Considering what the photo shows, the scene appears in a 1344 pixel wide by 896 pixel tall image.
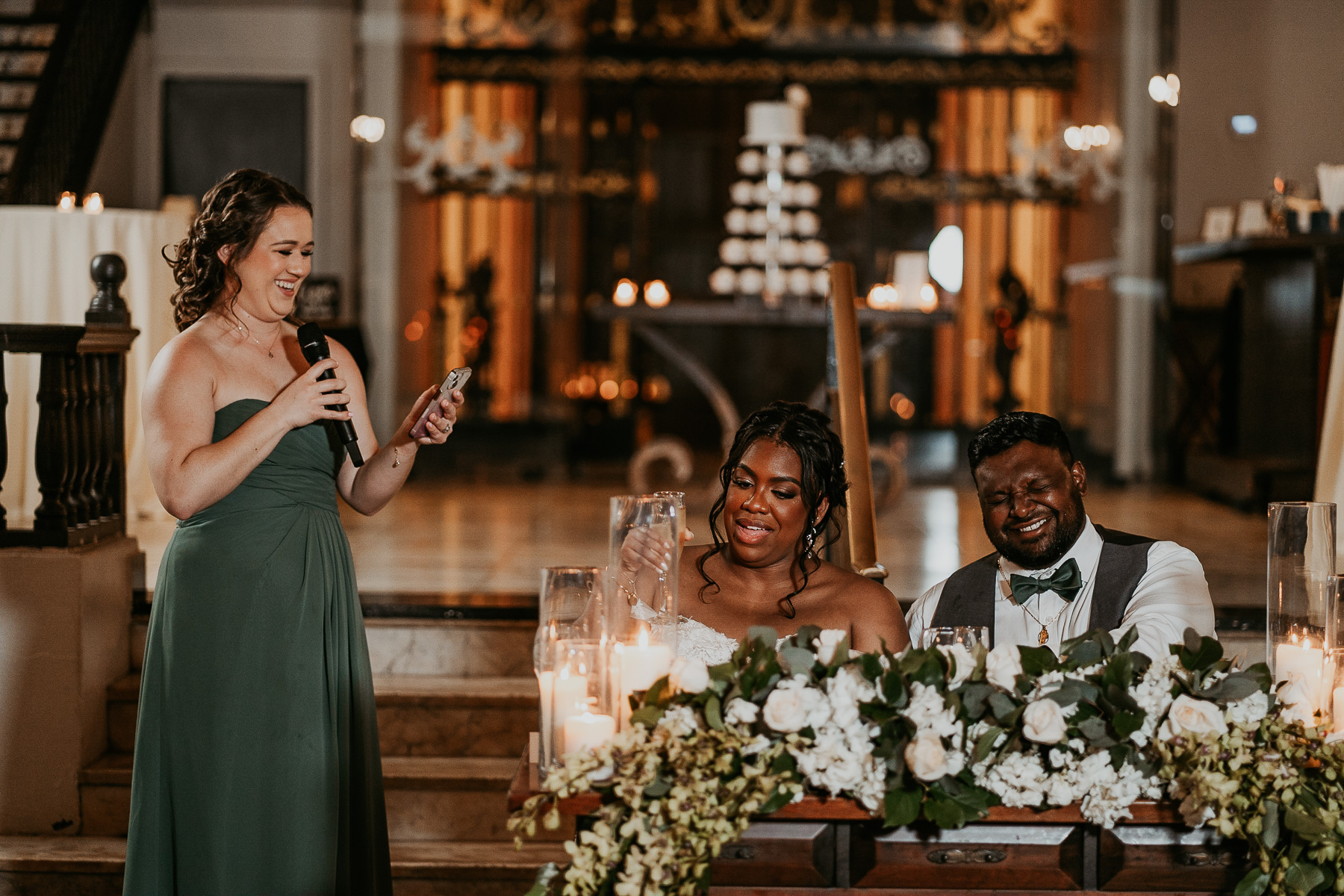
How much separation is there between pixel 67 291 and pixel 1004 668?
479 centimetres

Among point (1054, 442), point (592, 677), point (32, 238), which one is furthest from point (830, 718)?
point (32, 238)

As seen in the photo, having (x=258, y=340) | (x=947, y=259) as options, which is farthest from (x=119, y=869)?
(x=947, y=259)

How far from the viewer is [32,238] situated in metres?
5.61

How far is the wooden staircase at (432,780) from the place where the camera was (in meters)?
3.66

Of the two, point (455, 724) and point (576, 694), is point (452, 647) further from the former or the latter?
point (576, 694)

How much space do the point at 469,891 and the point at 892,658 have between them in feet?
6.87

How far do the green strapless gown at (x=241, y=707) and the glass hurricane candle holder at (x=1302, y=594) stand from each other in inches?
66.8

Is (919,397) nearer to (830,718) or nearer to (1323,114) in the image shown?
(1323,114)

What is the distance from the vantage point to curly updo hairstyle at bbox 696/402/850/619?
2.64m

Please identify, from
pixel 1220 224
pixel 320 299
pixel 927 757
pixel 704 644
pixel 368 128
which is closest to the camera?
pixel 927 757

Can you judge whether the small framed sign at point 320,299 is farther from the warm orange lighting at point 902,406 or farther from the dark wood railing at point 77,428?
the warm orange lighting at point 902,406

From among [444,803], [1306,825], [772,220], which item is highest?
[772,220]

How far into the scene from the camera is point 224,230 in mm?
2492

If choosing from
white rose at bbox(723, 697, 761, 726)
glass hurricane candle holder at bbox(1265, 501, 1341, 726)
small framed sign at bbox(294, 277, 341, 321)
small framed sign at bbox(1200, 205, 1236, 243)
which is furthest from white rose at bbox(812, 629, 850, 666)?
small framed sign at bbox(1200, 205, 1236, 243)
